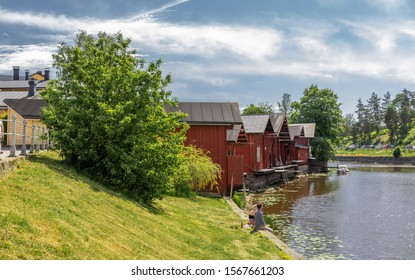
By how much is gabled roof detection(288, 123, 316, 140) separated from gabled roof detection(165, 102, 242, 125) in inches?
1403

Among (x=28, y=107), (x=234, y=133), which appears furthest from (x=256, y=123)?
(x=28, y=107)

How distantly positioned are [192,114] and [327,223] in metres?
13.8

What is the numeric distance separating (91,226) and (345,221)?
2013 centimetres

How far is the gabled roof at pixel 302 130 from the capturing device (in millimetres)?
70681

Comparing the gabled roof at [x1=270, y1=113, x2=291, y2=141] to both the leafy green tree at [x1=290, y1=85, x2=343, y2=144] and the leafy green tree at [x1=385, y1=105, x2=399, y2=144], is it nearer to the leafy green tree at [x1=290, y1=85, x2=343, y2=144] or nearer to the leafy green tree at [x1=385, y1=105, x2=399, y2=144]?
the leafy green tree at [x1=290, y1=85, x2=343, y2=144]

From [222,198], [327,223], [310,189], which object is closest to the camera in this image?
[327,223]

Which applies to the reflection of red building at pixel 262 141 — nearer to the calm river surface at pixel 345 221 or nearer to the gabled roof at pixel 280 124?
the gabled roof at pixel 280 124

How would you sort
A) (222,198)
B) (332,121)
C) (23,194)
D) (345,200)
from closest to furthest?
(23,194) < (222,198) < (345,200) < (332,121)

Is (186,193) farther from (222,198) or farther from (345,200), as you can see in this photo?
(345,200)

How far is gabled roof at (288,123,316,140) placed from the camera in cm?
7068

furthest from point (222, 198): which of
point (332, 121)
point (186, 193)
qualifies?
point (332, 121)

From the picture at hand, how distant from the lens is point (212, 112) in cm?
3428

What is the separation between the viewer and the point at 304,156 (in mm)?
77250

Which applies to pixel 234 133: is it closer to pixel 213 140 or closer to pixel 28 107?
pixel 213 140
